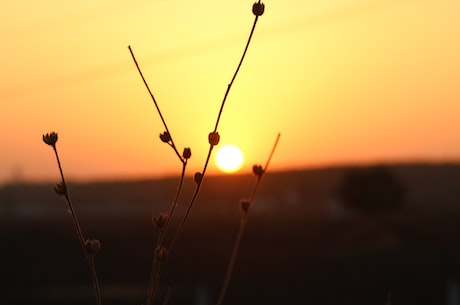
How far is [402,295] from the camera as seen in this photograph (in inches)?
813

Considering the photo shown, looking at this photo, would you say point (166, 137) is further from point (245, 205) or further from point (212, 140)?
point (245, 205)

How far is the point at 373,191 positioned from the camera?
52500 millimetres

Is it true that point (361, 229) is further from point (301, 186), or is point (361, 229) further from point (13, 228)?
point (301, 186)

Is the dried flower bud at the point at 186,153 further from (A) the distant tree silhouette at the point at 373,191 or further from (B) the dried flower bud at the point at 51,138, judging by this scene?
(A) the distant tree silhouette at the point at 373,191

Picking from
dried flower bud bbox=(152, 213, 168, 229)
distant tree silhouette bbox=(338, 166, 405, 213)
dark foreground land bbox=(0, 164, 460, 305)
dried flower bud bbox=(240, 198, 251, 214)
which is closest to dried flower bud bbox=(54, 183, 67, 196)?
dried flower bud bbox=(152, 213, 168, 229)

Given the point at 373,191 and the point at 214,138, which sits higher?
the point at 373,191

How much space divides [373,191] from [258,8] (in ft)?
167

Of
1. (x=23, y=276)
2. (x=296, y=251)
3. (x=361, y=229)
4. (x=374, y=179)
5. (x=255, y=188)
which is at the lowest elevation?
(x=255, y=188)

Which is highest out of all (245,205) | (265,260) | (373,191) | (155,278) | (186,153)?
(373,191)

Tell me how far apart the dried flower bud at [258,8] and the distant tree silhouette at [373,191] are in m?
50.5

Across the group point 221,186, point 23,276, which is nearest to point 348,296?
point 23,276

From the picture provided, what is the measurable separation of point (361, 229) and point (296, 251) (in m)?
8.79

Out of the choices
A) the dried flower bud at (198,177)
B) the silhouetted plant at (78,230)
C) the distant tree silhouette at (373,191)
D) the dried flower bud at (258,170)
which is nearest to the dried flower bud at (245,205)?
Answer: the dried flower bud at (258,170)

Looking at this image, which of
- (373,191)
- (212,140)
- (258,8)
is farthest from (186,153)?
(373,191)
